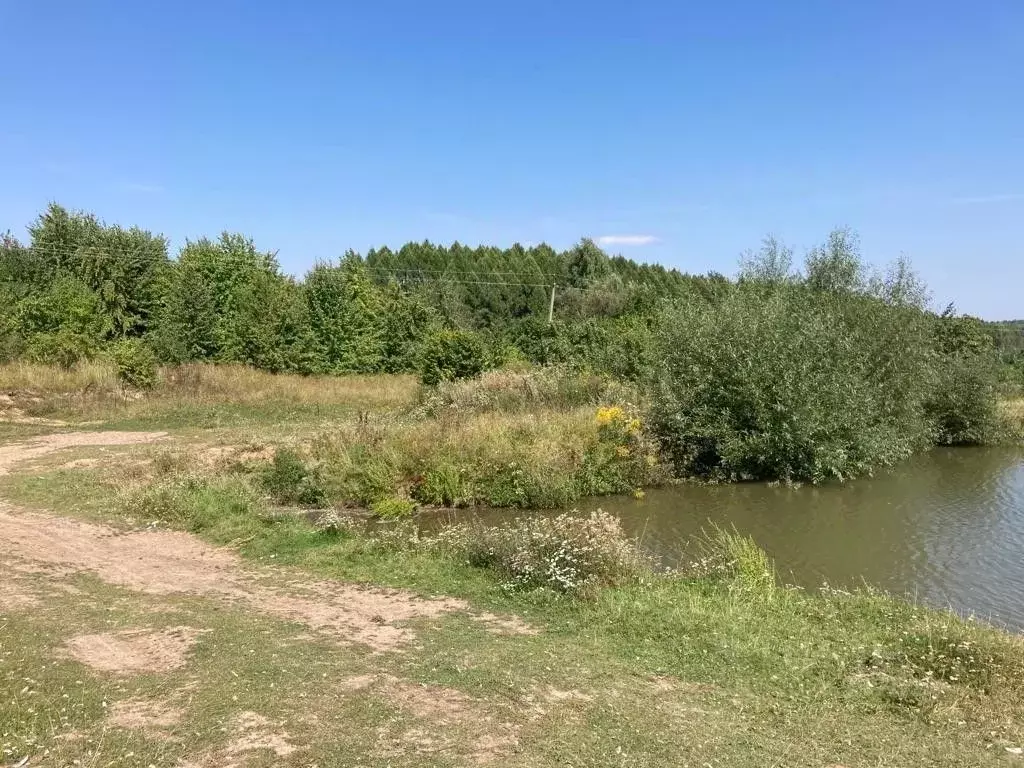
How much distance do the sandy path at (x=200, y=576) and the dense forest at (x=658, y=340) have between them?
12.1 meters

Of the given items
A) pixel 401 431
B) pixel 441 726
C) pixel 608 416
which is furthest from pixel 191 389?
pixel 441 726

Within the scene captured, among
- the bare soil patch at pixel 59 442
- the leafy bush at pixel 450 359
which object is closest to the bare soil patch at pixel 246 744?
the bare soil patch at pixel 59 442

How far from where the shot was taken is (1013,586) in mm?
10438

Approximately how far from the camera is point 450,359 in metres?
25.5

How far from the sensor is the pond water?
34.4 ft

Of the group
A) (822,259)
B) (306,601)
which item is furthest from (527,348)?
(306,601)

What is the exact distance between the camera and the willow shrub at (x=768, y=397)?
1748 centimetres

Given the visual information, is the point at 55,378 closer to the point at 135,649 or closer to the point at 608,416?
the point at 608,416

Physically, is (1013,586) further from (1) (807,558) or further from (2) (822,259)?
(2) (822,259)

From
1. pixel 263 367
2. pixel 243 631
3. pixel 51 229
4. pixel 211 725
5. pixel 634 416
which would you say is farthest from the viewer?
pixel 51 229

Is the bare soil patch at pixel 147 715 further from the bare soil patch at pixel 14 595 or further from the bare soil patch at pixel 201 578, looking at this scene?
the bare soil patch at pixel 14 595

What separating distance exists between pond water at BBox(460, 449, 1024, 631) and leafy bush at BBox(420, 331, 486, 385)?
A: 1003 centimetres

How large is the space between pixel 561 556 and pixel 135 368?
70.4 ft

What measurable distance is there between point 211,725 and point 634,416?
15035 millimetres
